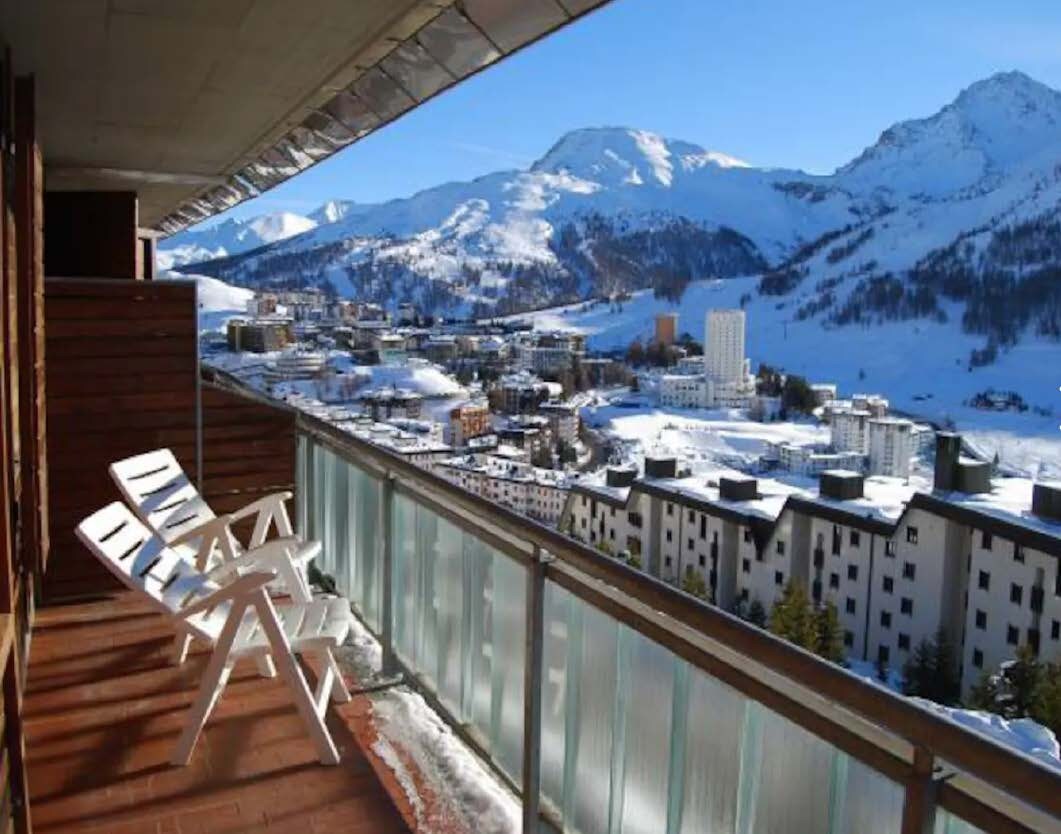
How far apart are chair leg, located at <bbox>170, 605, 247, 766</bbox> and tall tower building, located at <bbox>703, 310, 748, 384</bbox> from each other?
347ft

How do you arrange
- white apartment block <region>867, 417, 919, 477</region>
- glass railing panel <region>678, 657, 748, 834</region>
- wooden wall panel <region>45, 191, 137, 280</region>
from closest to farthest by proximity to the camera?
glass railing panel <region>678, 657, 748, 834</region> → wooden wall panel <region>45, 191, 137, 280</region> → white apartment block <region>867, 417, 919, 477</region>

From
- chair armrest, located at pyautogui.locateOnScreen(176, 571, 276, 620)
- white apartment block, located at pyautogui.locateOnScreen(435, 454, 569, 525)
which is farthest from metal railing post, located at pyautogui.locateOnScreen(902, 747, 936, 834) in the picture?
white apartment block, located at pyautogui.locateOnScreen(435, 454, 569, 525)

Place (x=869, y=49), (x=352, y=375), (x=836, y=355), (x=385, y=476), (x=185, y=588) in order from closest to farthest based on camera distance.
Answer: (x=185, y=588), (x=385, y=476), (x=352, y=375), (x=869, y=49), (x=836, y=355)

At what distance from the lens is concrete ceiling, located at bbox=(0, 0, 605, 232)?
2.82m

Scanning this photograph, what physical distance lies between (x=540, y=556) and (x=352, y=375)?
62.7m

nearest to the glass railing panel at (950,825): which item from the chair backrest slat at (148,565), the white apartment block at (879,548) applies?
the chair backrest slat at (148,565)

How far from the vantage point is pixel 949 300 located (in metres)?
139

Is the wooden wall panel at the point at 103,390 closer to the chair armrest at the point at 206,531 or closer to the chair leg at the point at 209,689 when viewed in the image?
the chair armrest at the point at 206,531

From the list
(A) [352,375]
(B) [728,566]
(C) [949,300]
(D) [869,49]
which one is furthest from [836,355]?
(B) [728,566]

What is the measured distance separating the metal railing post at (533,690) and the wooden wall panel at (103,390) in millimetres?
3059

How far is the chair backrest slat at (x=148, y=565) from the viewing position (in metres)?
2.99

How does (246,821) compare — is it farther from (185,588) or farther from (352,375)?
(352,375)

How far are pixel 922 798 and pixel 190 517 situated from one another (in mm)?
3365

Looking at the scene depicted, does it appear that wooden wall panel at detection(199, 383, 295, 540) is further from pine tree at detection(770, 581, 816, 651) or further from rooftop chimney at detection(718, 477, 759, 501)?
rooftop chimney at detection(718, 477, 759, 501)
